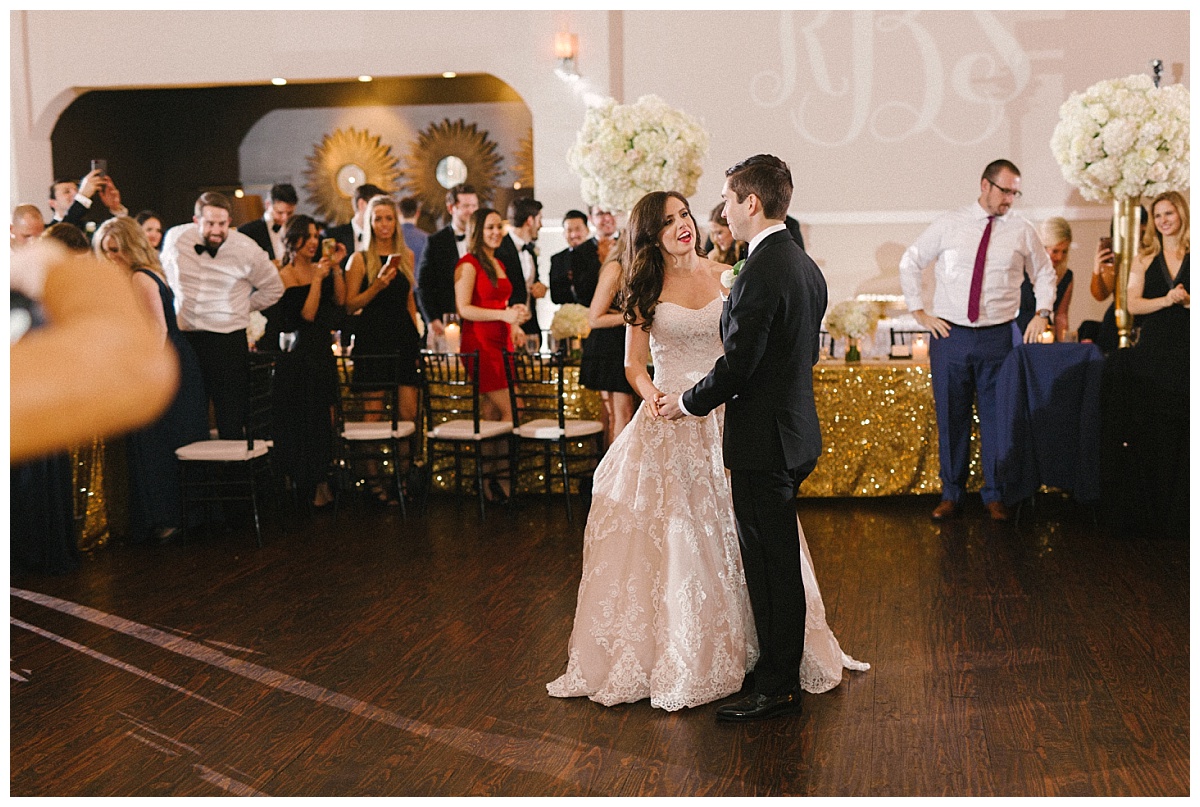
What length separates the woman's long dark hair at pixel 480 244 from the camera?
657cm

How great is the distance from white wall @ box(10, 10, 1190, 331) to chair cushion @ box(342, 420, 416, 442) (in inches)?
123

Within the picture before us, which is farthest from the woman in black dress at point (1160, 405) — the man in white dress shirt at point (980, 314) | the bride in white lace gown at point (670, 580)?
the bride in white lace gown at point (670, 580)

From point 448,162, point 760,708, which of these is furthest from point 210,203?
point 448,162

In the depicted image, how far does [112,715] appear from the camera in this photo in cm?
348

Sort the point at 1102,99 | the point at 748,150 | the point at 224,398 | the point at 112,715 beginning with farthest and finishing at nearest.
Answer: the point at 748,150
the point at 224,398
the point at 1102,99
the point at 112,715

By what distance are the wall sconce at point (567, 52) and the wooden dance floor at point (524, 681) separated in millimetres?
4599

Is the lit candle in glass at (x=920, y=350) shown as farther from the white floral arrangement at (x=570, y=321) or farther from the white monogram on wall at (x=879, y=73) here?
the white monogram on wall at (x=879, y=73)

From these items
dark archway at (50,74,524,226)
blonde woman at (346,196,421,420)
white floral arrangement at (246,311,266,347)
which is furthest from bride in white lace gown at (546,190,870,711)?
dark archway at (50,74,524,226)

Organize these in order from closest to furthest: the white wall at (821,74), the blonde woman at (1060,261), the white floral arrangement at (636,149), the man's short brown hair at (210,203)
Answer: the man's short brown hair at (210,203) → the white floral arrangement at (636,149) → the blonde woman at (1060,261) → the white wall at (821,74)

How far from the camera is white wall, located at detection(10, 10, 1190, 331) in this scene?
338 inches

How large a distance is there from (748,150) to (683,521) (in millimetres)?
5968

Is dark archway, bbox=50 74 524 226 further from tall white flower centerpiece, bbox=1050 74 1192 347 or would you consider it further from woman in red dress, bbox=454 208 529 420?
tall white flower centerpiece, bbox=1050 74 1192 347
